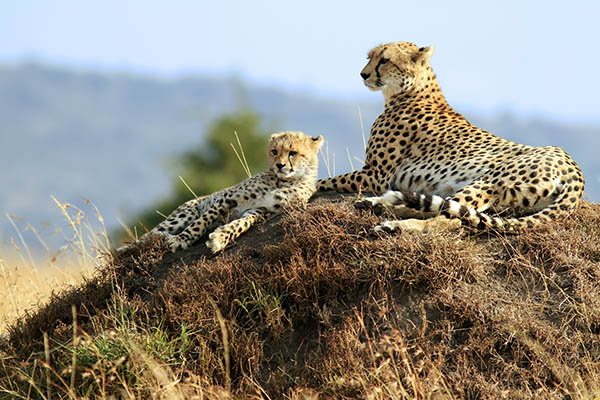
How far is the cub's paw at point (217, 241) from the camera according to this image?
466 centimetres

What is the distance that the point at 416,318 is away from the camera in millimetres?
3887

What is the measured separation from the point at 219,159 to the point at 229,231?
509 inches

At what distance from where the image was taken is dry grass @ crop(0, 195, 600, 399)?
3.60 metres

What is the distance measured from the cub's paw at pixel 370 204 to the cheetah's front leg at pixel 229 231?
2.42ft

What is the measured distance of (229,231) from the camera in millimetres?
4766

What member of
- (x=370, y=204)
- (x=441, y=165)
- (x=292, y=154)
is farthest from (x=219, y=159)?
(x=370, y=204)

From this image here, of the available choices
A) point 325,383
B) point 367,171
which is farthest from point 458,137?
point 325,383

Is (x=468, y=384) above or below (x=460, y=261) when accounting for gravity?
below

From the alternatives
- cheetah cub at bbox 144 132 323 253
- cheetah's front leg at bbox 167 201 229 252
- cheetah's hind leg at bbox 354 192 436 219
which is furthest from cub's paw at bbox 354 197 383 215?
cheetah's front leg at bbox 167 201 229 252

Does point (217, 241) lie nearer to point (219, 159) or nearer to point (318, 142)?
point (318, 142)

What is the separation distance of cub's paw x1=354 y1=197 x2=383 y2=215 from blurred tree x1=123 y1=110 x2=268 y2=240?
10.9 metres

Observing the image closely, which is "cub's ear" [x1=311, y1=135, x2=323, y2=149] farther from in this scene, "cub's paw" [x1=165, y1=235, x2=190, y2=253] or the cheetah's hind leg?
"cub's paw" [x1=165, y1=235, x2=190, y2=253]

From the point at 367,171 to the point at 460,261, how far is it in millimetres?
1645

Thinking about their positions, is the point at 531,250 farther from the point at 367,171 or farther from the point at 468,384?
the point at 367,171
